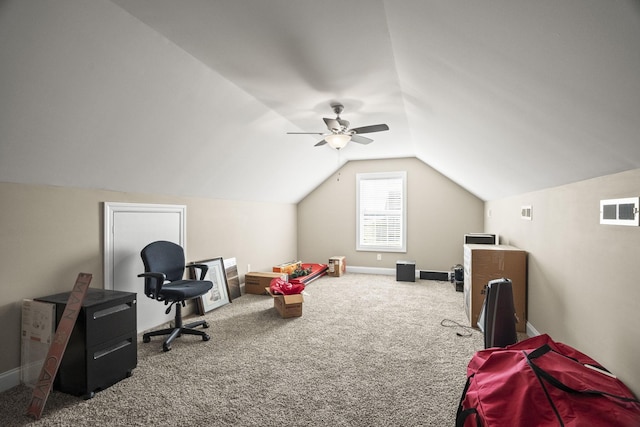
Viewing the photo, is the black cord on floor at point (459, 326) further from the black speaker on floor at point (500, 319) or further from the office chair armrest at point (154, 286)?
the office chair armrest at point (154, 286)

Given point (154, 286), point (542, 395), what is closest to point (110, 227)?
point (154, 286)

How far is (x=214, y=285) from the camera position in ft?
14.5

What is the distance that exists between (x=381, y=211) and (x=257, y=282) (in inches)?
121

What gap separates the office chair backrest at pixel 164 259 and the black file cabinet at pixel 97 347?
0.61 m

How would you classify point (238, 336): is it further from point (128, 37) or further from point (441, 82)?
point (441, 82)

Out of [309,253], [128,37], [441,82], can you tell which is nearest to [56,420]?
[128,37]

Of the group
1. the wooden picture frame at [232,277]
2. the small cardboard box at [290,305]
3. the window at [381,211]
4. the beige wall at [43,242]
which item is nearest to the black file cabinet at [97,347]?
the beige wall at [43,242]

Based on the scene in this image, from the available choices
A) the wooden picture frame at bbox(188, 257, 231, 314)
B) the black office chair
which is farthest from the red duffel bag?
the wooden picture frame at bbox(188, 257, 231, 314)

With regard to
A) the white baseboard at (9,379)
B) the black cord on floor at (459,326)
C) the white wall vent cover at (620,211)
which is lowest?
the black cord on floor at (459,326)

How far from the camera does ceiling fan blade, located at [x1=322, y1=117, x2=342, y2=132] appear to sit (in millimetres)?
3324

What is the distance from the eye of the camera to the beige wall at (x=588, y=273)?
67.9 inches

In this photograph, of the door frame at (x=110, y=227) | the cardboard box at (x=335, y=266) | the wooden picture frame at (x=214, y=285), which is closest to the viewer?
the door frame at (x=110, y=227)

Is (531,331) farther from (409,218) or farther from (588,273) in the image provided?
(409,218)

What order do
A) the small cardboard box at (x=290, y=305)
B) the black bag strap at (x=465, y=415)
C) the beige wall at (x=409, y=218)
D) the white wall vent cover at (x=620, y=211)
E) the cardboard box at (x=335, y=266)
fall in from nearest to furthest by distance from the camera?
the black bag strap at (x=465, y=415) < the white wall vent cover at (x=620, y=211) < the small cardboard box at (x=290, y=305) < the beige wall at (x=409, y=218) < the cardboard box at (x=335, y=266)
